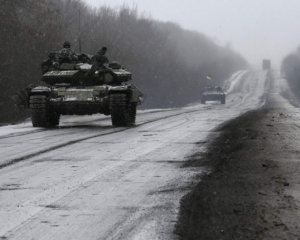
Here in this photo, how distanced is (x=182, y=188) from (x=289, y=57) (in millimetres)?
119795

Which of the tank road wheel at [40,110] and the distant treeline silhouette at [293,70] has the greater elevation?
the tank road wheel at [40,110]

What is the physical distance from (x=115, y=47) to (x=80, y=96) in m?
42.4

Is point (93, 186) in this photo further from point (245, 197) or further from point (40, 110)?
point (40, 110)

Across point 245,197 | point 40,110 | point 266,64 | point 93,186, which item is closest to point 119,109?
point 40,110

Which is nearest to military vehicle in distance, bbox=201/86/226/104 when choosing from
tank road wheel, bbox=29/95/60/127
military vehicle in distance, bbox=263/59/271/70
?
tank road wheel, bbox=29/95/60/127

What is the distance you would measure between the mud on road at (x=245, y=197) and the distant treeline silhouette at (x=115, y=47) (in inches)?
452

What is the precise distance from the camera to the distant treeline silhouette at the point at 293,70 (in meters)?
86.9

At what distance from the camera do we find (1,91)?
1023 inches

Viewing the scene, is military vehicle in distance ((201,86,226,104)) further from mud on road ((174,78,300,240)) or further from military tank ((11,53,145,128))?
mud on road ((174,78,300,240))

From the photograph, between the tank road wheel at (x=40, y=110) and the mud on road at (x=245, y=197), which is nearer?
the mud on road at (x=245, y=197)

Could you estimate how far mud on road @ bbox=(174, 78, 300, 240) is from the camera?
14.6 ft

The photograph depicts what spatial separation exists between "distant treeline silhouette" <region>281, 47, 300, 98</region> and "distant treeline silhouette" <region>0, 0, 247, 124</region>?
33.7ft

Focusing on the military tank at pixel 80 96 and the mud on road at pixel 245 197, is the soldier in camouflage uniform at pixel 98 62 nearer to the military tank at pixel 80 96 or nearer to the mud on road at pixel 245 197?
the military tank at pixel 80 96

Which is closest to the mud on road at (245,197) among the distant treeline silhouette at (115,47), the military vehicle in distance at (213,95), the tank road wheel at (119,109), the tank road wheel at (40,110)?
the tank road wheel at (119,109)
